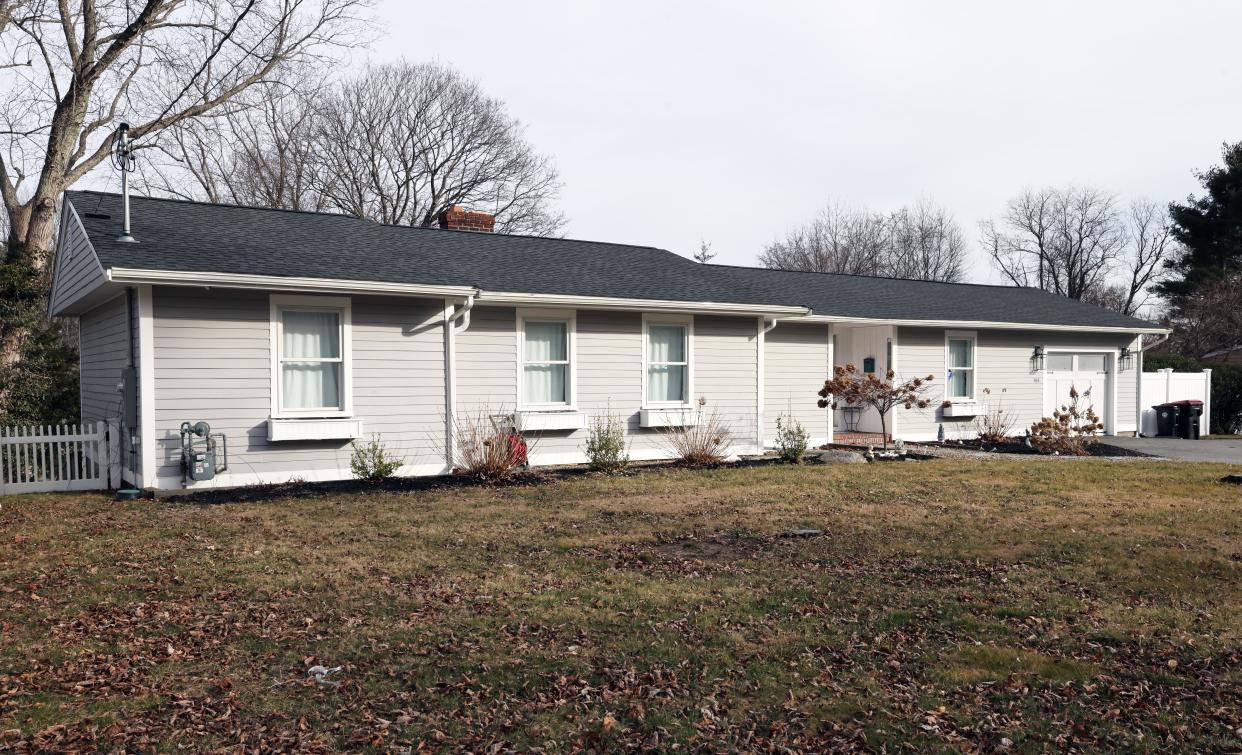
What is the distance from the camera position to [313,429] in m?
11.7

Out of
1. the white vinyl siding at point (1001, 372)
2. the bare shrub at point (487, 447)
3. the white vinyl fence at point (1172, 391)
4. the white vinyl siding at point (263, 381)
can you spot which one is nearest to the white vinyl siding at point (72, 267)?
the white vinyl siding at point (263, 381)

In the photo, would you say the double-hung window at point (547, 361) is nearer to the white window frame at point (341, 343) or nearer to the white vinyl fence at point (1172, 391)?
the white window frame at point (341, 343)

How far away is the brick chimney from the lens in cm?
1792

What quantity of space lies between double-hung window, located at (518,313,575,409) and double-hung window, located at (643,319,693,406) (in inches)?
58.0

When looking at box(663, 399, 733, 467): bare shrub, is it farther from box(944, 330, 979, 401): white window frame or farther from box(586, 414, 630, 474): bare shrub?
box(944, 330, 979, 401): white window frame

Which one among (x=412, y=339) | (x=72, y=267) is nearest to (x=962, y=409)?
(x=412, y=339)

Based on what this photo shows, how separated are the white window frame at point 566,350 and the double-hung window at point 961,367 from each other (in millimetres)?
9373

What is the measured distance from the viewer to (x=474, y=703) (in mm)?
4285

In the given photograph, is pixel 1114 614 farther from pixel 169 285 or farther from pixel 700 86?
pixel 700 86

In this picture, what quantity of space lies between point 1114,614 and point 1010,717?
84.0 inches

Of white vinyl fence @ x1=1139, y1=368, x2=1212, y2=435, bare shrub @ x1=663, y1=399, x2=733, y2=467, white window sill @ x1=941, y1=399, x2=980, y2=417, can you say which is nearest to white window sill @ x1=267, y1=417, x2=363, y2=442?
bare shrub @ x1=663, y1=399, x2=733, y2=467

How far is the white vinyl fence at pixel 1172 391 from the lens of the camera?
21.7 meters

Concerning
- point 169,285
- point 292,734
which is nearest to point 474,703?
point 292,734

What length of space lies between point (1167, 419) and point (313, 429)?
19.7 m
